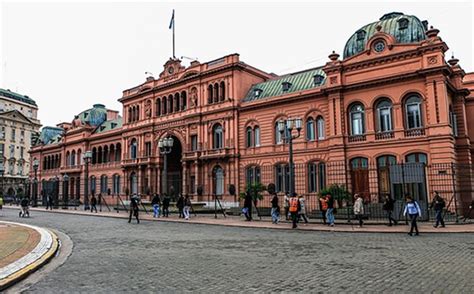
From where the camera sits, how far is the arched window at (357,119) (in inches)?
1233

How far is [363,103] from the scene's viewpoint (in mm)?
31062

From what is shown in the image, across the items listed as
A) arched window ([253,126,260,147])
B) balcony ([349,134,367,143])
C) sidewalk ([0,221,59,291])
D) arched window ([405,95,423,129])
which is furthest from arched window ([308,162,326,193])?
sidewalk ([0,221,59,291])

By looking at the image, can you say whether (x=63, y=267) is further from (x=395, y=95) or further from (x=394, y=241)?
(x=395, y=95)

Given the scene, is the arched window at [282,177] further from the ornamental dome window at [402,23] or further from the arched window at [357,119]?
the ornamental dome window at [402,23]

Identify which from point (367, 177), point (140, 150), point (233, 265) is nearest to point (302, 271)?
point (233, 265)

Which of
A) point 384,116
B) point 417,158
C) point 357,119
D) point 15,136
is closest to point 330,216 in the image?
point 417,158

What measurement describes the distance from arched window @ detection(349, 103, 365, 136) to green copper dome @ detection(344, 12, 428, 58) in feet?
15.4

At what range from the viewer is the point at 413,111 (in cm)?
2902

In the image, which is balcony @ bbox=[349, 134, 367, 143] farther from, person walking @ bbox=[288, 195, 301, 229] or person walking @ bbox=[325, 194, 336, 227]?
person walking @ bbox=[288, 195, 301, 229]

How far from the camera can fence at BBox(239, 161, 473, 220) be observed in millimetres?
22391

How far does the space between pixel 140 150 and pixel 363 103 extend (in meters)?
29.0

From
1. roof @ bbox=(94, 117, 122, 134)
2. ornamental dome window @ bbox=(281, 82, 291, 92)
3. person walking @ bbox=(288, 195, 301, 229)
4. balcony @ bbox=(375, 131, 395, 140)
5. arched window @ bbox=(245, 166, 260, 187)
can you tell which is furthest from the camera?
roof @ bbox=(94, 117, 122, 134)

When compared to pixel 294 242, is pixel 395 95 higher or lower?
higher

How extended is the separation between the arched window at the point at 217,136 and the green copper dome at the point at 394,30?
49.8 ft
